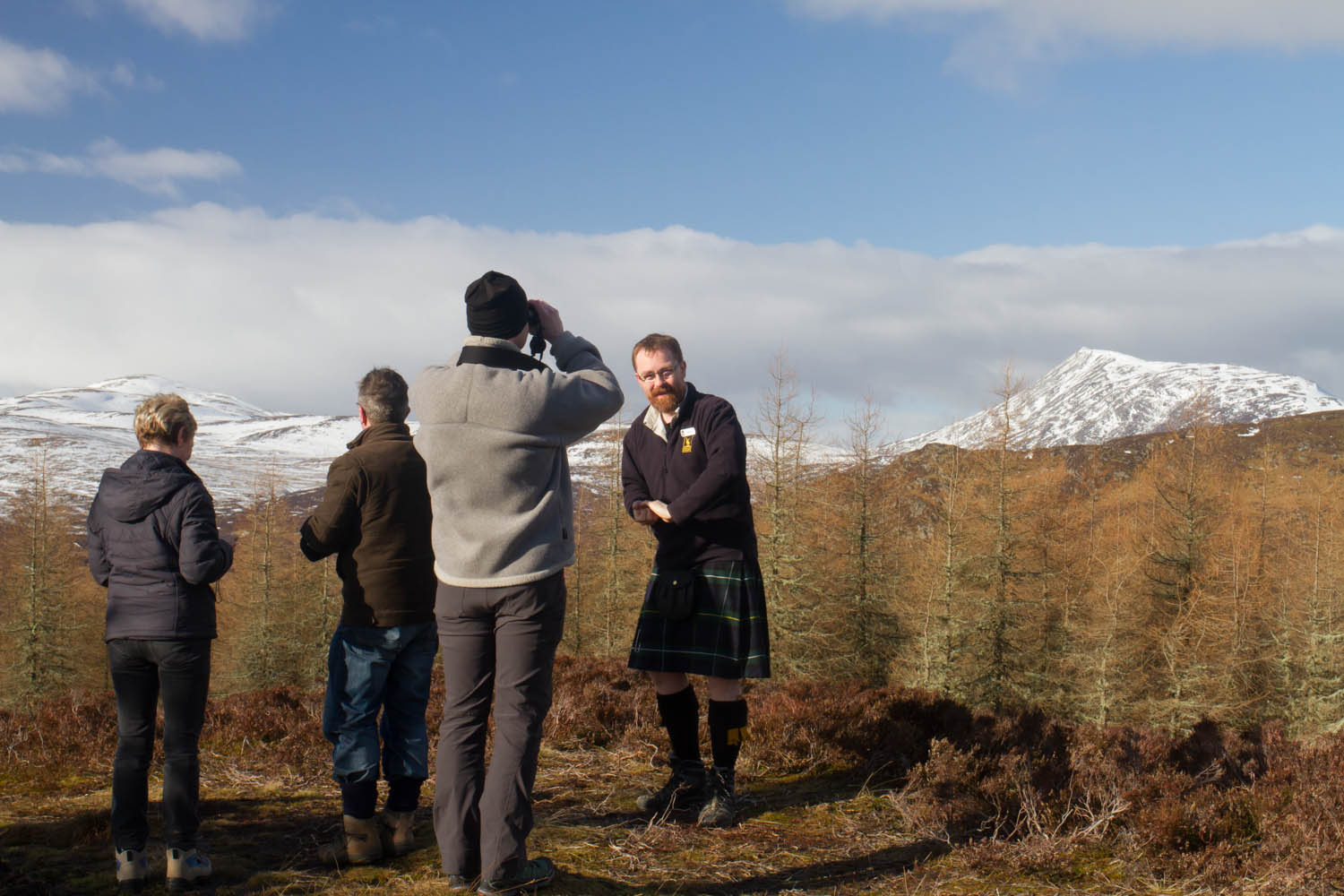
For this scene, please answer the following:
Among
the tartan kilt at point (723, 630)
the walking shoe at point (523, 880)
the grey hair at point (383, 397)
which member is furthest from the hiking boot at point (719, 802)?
the grey hair at point (383, 397)

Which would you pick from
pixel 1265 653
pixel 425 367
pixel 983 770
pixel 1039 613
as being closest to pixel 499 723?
pixel 425 367

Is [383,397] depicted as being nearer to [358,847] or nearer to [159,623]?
[159,623]

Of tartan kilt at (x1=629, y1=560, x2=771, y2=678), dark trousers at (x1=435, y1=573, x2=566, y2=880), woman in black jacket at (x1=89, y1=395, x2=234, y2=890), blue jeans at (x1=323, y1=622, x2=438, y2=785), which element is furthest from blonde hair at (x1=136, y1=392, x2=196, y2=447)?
tartan kilt at (x1=629, y1=560, x2=771, y2=678)

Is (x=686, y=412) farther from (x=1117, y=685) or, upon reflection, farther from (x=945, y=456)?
→ (x=945, y=456)

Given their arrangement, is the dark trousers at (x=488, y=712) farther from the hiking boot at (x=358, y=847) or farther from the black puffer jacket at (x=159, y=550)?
the black puffer jacket at (x=159, y=550)

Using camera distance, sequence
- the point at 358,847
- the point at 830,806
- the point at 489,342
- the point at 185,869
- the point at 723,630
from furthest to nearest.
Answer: the point at 830,806
the point at 723,630
the point at 358,847
the point at 185,869
the point at 489,342

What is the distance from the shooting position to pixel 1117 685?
28.2 meters

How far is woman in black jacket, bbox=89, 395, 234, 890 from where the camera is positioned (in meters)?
3.41

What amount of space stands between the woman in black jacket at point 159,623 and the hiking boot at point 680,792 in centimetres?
186

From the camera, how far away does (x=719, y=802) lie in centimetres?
406

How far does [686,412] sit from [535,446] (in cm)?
115

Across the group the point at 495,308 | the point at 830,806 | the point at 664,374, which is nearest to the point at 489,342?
the point at 495,308

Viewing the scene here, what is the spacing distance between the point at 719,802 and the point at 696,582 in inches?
39.7

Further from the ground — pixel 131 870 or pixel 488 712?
pixel 488 712
